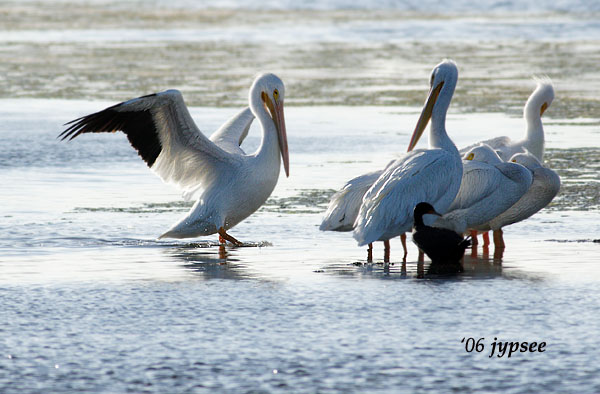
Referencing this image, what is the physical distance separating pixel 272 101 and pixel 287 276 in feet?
7.24

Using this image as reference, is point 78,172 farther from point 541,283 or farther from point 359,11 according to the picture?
point 359,11

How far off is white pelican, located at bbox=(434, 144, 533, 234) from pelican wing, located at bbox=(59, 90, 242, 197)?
168cm

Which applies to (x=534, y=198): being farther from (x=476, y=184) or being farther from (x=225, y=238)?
(x=225, y=238)

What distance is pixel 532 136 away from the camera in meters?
9.81

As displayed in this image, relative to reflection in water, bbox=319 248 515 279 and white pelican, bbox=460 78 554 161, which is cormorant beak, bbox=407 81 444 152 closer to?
white pelican, bbox=460 78 554 161

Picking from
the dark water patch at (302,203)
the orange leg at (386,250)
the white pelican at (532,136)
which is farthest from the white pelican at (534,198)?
the dark water patch at (302,203)

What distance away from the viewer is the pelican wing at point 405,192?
6.73 m

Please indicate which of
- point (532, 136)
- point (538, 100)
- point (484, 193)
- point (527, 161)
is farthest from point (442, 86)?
point (538, 100)

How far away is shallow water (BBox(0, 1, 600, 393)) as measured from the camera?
4.52 m

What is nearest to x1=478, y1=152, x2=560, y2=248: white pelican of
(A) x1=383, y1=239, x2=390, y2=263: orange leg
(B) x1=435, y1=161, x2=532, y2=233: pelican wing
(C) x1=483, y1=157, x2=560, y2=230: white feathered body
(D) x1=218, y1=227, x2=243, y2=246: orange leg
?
(C) x1=483, y1=157, x2=560, y2=230: white feathered body

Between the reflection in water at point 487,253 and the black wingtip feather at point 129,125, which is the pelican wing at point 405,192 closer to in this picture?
the reflection in water at point 487,253

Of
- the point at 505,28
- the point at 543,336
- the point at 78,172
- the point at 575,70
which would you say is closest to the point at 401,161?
the point at 543,336

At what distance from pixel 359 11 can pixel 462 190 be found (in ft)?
105

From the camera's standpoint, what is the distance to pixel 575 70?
754 inches
